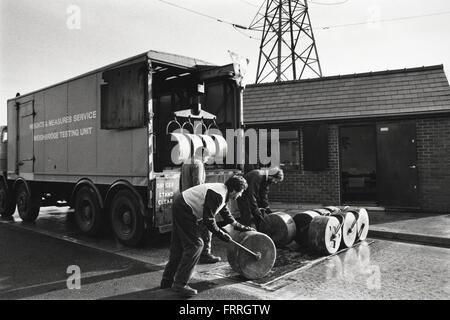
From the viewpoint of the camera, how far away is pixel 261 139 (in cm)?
1199

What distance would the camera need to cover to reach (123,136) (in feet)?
23.2

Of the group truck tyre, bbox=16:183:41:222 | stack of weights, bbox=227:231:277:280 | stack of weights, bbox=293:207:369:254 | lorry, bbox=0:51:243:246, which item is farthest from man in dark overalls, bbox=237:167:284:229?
truck tyre, bbox=16:183:41:222

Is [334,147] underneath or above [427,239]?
above

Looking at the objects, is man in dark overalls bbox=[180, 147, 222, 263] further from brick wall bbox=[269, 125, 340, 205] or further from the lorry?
brick wall bbox=[269, 125, 340, 205]

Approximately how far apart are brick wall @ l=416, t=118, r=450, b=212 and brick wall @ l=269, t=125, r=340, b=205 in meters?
2.13

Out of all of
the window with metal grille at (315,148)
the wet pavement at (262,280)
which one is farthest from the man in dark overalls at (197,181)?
the window with metal grille at (315,148)

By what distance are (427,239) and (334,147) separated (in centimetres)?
436

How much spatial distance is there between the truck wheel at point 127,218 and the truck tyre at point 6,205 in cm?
492

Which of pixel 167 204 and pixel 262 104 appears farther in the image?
pixel 262 104

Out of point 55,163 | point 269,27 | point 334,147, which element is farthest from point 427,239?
point 269,27

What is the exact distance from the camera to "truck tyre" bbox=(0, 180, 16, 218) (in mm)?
10641

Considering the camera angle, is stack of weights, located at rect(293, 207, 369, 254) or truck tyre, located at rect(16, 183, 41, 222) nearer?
stack of weights, located at rect(293, 207, 369, 254)

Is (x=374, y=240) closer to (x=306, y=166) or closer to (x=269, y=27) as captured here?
(x=306, y=166)

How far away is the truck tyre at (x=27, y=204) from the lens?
9.88 metres
